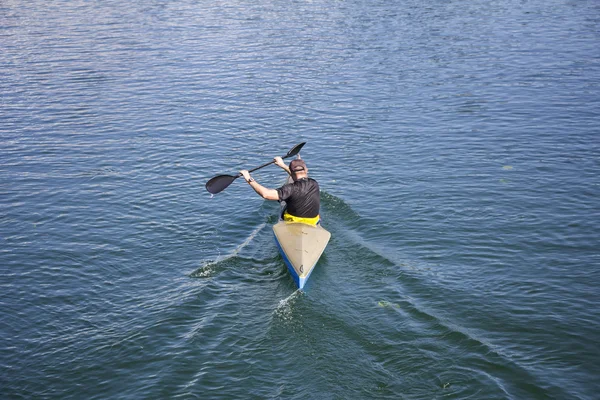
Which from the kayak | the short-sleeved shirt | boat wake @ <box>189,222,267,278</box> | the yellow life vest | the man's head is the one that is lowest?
boat wake @ <box>189,222,267,278</box>

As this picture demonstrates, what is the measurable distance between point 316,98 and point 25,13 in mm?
25396

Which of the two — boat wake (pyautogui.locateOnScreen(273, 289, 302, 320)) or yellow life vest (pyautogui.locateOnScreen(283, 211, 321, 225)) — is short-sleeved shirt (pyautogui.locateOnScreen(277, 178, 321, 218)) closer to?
yellow life vest (pyautogui.locateOnScreen(283, 211, 321, 225))

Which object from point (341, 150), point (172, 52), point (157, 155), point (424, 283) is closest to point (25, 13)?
point (172, 52)

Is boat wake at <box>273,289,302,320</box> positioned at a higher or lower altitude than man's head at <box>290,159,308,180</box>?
lower

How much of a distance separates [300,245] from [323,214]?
3.14 metres

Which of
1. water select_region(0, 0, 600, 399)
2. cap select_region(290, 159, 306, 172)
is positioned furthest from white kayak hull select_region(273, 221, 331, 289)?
cap select_region(290, 159, 306, 172)

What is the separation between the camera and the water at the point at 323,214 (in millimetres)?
11016

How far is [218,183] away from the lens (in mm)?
15742

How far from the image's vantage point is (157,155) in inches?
837

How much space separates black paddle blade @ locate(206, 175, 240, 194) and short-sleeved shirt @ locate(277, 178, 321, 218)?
5.55 ft

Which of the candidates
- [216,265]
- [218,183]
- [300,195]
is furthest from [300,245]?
[218,183]

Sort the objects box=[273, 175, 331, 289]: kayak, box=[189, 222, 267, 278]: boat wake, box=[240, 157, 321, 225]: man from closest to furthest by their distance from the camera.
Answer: box=[273, 175, 331, 289]: kayak, box=[189, 222, 267, 278]: boat wake, box=[240, 157, 321, 225]: man

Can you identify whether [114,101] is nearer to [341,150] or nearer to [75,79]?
[75,79]

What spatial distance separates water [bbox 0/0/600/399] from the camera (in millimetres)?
11016
